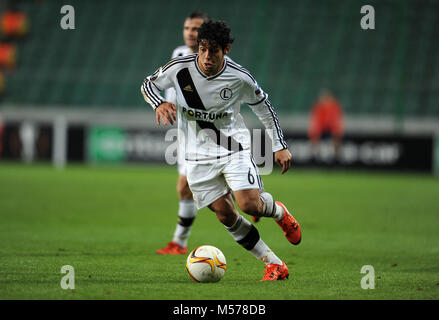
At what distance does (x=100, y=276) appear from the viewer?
18.7 ft

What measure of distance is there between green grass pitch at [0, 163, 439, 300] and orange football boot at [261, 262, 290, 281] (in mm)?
94

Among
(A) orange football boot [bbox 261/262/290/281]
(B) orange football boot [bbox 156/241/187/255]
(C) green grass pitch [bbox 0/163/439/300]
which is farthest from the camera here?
(B) orange football boot [bbox 156/241/187/255]

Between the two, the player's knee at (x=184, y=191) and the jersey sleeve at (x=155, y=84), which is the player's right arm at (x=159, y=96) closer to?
the jersey sleeve at (x=155, y=84)

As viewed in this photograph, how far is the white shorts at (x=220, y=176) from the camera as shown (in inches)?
231

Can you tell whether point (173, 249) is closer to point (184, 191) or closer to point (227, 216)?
point (184, 191)

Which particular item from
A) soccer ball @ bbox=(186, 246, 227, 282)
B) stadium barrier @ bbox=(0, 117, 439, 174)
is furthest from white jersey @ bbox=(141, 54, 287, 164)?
stadium barrier @ bbox=(0, 117, 439, 174)

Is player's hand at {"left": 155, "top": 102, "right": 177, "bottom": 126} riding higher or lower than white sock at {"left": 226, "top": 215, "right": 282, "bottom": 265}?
higher

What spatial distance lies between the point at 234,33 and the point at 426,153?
9.40 meters

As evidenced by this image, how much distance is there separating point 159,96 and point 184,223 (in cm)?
203

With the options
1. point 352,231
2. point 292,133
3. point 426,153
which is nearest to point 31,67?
point 292,133

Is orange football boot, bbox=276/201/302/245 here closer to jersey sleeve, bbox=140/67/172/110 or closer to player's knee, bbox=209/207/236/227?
player's knee, bbox=209/207/236/227

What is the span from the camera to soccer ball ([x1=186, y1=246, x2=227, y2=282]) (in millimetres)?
5609

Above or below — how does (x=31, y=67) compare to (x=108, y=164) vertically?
above
